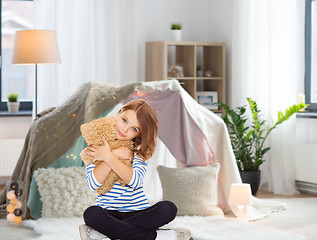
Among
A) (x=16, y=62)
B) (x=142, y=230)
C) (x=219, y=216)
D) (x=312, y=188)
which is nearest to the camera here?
(x=142, y=230)

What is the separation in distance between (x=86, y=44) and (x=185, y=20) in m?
1.20

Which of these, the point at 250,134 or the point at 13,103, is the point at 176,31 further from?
the point at 13,103

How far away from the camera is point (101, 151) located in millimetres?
2018

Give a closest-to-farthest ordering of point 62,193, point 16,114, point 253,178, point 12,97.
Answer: point 62,193 → point 253,178 → point 16,114 → point 12,97

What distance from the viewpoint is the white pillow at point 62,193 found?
153 inches

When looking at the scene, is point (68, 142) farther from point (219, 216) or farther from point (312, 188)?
point (312, 188)

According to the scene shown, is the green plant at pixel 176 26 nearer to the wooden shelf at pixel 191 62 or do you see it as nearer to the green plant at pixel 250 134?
the wooden shelf at pixel 191 62

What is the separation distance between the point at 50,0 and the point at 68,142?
1917 millimetres

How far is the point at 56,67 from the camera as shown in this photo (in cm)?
549

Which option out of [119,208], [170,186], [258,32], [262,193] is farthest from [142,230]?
[258,32]

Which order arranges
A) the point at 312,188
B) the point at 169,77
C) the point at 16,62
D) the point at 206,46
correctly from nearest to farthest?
1. the point at 16,62
2. the point at 312,188
3. the point at 169,77
4. the point at 206,46

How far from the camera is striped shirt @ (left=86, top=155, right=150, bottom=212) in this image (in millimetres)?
2062

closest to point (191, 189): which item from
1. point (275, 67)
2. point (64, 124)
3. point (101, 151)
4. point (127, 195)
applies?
point (64, 124)

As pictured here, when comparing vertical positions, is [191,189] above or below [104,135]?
below
